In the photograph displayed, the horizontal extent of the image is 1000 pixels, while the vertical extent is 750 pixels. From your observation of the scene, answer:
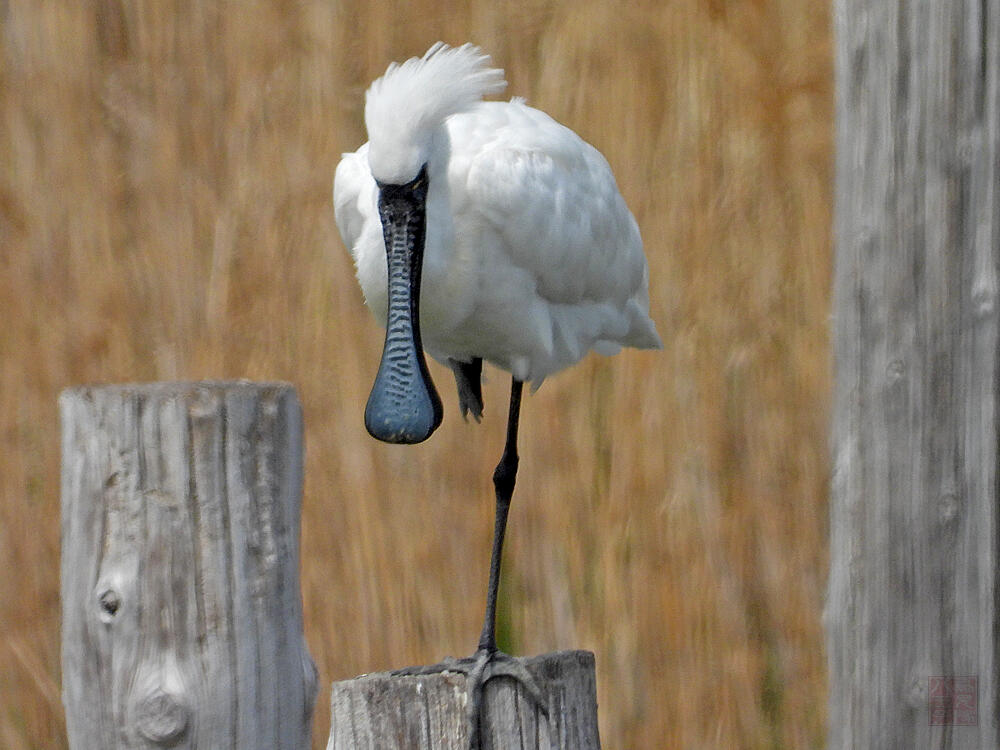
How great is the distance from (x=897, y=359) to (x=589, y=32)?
8.90 ft

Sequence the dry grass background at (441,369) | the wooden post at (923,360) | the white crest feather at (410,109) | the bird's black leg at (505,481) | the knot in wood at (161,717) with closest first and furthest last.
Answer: the wooden post at (923,360)
the knot in wood at (161,717)
the white crest feather at (410,109)
the bird's black leg at (505,481)
the dry grass background at (441,369)

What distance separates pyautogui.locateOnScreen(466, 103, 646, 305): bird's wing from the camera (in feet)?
11.5

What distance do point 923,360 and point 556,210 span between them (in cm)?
165

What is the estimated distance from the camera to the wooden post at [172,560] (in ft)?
7.76

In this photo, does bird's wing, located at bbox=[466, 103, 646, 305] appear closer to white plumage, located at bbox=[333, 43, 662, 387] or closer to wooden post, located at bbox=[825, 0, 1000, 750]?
white plumage, located at bbox=[333, 43, 662, 387]

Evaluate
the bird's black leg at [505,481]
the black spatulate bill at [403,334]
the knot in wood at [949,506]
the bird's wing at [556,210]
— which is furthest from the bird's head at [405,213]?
the knot in wood at [949,506]

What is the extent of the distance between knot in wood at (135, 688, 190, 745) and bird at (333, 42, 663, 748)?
56 cm

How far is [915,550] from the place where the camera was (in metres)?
2.13

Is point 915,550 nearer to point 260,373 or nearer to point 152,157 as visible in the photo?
point 260,373

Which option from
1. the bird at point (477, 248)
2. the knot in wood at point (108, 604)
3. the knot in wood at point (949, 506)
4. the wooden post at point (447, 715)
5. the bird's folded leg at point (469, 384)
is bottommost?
the wooden post at point (447, 715)

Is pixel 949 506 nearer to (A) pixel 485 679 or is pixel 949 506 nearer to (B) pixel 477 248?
(A) pixel 485 679

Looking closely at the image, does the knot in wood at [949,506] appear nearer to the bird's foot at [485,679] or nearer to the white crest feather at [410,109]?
the bird's foot at [485,679]

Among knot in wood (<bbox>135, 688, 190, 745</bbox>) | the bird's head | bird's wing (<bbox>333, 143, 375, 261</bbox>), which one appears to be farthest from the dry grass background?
knot in wood (<bbox>135, 688, 190, 745</bbox>)

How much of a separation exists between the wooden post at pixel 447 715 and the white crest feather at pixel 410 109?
3.54 feet
